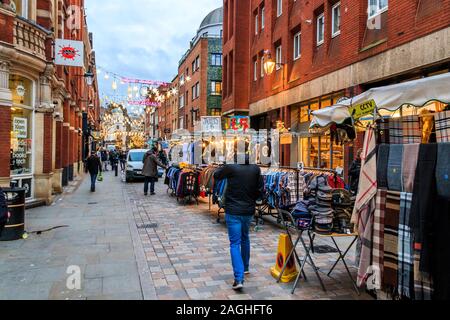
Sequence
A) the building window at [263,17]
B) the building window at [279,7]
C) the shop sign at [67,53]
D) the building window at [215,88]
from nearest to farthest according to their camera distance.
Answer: the shop sign at [67,53] → the building window at [279,7] → the building window at [263,17] → the building window at [215,88]

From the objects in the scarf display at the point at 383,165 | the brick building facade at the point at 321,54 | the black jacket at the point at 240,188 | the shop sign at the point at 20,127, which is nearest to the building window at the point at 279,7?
the brick building facade at the point at 321,54

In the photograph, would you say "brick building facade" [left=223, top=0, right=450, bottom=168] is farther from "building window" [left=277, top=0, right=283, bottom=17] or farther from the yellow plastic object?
the yellow plastic object

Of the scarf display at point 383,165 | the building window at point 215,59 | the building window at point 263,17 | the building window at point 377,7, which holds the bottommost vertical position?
the scarf display at point 383,165

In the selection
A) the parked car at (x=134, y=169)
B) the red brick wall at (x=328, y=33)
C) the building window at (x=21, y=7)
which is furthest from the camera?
the parked car at (x=134, y=169)

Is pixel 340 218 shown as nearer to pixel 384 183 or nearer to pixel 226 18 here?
pixel 384 183

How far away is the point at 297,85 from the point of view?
17266mm

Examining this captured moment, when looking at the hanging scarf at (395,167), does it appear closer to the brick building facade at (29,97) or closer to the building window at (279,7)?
the brick building facade at (29,97)

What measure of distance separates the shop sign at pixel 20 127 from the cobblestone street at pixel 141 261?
2689 mm

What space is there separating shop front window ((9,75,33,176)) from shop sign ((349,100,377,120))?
33.6 feet

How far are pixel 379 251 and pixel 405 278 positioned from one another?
42 cm

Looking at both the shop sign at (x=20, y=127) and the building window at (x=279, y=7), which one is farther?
the building window at (x=279, y=7)

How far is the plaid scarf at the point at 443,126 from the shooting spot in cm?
380

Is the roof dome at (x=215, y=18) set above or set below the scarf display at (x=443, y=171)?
above
